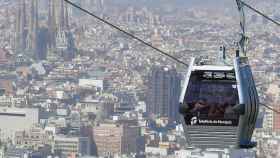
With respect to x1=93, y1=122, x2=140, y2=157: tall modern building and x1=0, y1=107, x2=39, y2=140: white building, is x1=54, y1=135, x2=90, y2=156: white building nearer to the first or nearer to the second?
x1=93, y1=122, x2=140, y2=157: tall modern building

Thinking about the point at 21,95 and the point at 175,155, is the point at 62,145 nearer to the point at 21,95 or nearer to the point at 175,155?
the point at 175,155

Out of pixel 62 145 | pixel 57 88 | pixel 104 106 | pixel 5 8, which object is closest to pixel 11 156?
pixel 62 145

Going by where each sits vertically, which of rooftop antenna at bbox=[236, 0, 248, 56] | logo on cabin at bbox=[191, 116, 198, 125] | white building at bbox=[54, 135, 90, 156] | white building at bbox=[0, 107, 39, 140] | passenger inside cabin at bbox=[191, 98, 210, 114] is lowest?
white building at bbox=[54, 135, 90, 156]

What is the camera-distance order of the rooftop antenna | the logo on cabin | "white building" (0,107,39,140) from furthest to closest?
"white building" (0,107,39,140), the logo on cabin, the rooftop antenna

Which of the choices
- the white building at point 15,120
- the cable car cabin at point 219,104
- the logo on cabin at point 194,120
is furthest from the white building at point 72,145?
the logo on cabin at point 194,120

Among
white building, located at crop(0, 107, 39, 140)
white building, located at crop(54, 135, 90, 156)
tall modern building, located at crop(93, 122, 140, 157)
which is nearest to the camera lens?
white building, located at crop(54, 135, 90, 156)

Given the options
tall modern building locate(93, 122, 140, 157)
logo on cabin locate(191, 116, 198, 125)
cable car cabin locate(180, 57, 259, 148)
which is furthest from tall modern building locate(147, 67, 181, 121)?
logo on cabin locate(191, 116, 198, 125)
